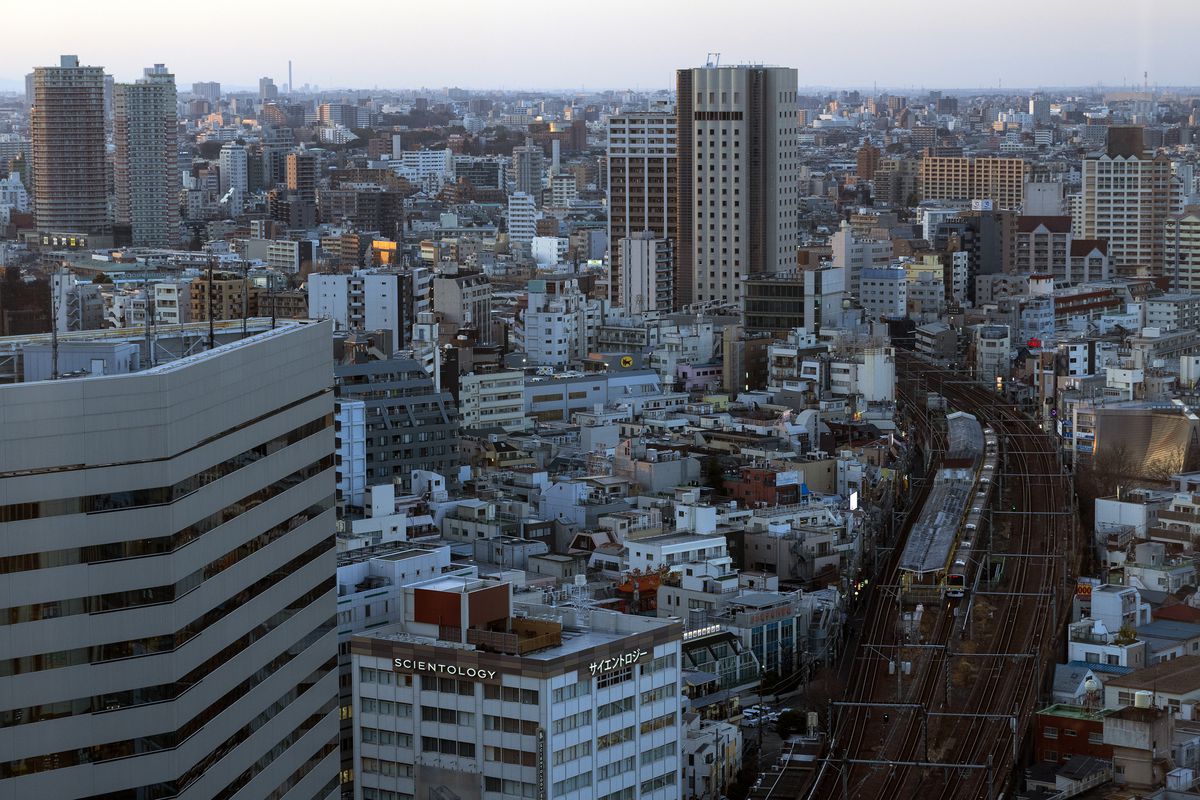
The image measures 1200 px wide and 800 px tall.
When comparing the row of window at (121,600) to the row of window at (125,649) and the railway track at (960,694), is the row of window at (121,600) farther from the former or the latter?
the railway track at (960,694)

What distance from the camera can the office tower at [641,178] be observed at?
96.0ft

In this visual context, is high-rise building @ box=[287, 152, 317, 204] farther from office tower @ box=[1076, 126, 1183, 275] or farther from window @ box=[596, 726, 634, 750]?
window @ box=[596, 726, 634, 750]

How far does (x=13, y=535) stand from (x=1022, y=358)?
Result: 20273 mm

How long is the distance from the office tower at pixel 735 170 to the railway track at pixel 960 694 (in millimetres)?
10983

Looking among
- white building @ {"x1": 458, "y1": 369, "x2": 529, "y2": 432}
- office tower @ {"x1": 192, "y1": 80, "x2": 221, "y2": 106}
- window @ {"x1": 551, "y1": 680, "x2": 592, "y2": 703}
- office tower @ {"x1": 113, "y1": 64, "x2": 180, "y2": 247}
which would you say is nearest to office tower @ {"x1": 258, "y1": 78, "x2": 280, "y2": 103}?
office tower @ {"x1": 192, "y1": 80, "x2": 221, "y2": 106}

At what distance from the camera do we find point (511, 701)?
8.77m

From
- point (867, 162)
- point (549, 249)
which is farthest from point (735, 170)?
point (867, 162)

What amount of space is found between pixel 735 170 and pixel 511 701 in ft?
64.7

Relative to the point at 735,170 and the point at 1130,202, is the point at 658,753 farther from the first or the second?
the point at 1130,202

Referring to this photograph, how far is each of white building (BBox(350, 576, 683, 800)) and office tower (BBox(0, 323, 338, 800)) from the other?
1.99m

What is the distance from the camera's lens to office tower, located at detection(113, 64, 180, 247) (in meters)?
43.3

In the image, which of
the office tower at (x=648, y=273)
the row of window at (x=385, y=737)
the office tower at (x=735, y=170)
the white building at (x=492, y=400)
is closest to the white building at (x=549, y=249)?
the office tower at (x=648, y=273)

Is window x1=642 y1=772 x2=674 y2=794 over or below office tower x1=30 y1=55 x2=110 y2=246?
below

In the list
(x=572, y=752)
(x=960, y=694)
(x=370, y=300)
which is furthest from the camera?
(x=370, y=300)
